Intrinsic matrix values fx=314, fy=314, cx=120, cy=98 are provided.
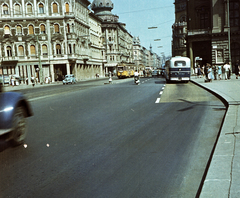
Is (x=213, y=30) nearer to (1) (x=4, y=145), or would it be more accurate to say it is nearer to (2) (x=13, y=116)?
(2) (x=13, y=116)

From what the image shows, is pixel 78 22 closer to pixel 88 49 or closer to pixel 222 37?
pixel 88 49

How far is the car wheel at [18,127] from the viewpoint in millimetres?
5905

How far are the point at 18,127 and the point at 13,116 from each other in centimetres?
35

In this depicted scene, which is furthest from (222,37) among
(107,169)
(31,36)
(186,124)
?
(107,169)

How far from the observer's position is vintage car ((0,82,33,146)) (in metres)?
5.49

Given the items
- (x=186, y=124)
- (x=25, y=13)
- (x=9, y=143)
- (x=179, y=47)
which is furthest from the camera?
(x=179, y=47)

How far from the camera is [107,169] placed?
443 cm

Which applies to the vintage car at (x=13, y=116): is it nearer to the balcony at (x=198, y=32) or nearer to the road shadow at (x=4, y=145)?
the road shadow at (x=4, y=145)

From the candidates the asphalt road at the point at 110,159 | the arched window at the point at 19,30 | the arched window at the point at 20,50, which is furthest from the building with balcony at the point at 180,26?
the asphalt road at the point at 110,159

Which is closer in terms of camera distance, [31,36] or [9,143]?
[9,143]

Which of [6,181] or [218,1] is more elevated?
[218,1]

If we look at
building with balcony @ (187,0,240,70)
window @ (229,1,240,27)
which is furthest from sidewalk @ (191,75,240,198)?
window @ (229,1,240,27)

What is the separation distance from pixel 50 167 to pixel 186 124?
4.20 metres

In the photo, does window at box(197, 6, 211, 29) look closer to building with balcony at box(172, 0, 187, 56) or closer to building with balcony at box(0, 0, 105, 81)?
building with balcony at box(0, 0, 105, 81)
